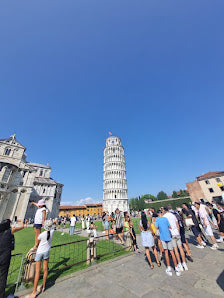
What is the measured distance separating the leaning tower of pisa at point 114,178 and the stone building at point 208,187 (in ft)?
89.8

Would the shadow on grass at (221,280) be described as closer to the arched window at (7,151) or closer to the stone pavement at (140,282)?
the stone pavement at (140,282)

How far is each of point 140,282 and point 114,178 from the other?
190 feet

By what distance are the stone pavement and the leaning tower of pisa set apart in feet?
176

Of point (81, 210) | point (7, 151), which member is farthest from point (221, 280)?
point (81, 210)

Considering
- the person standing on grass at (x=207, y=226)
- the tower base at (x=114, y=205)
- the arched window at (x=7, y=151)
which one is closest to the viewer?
the person standing on grass at (x=207, y=226)

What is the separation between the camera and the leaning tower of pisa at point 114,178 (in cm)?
5666

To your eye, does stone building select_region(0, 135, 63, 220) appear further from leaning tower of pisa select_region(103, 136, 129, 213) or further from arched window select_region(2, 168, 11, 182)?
leaning tower of pisa select_region(103, 136, 129, 213)

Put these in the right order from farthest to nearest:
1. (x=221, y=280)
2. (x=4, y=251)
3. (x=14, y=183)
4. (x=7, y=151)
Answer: (x=7, y=151) → (x=14, y=183) → (x=221, y=280) → (x=4, y=251)

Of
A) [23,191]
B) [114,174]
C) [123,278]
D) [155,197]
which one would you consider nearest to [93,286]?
[123,278]

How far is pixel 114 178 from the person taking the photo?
201 feet

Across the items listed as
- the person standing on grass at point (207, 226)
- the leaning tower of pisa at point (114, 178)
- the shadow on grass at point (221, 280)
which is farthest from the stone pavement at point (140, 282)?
the leaning tower of pisa at point (114, 178)

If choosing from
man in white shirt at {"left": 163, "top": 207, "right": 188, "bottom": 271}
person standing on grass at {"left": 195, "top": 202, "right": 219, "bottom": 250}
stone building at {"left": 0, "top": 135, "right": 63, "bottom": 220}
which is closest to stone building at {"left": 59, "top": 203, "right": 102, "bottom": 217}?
stone building at {"left": 0, "top": 135, "right": 63, "bottom": 220}

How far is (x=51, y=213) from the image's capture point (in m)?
42.2

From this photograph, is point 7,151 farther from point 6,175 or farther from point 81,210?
point 81,210
